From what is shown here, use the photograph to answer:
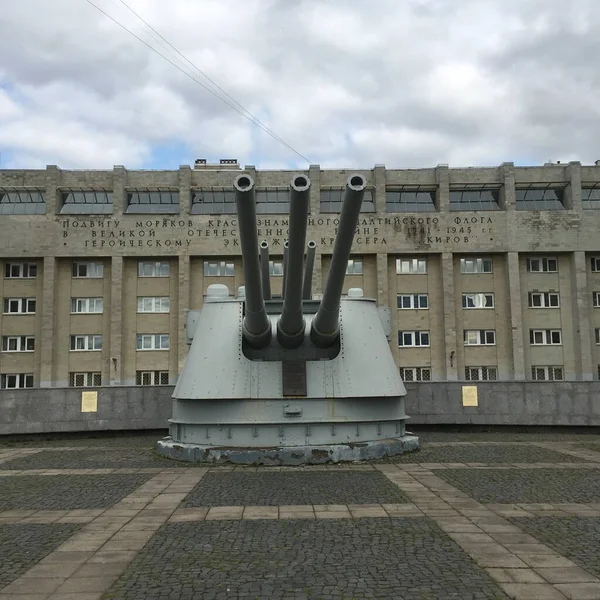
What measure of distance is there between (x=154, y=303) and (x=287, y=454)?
2600 centimetres

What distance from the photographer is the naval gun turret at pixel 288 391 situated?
965 centimetres

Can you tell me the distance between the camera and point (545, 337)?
34.4 m

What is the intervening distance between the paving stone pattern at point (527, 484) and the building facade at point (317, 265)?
80.9ft

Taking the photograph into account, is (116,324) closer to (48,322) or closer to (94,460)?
(48,322)

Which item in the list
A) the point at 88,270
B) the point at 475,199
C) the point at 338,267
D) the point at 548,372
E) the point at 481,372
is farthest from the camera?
the point at 475,199

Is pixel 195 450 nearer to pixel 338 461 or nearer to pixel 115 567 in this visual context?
pixel 338 461

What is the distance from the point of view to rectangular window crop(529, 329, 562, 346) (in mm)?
34375

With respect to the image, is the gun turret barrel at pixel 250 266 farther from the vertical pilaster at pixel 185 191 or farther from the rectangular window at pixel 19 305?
the rectangular window at pixel 19 305

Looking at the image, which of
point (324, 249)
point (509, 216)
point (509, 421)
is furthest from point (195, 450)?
point (509, 216)

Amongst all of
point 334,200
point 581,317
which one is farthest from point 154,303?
point 581,317

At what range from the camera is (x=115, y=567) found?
460cm

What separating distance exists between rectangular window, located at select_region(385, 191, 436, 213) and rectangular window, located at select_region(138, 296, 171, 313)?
1355 cm

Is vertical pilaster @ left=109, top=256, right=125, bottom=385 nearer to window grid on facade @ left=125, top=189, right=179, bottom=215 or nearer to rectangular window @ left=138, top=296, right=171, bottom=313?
rectangular window @ left=138, top=296, right=171, bottom=313

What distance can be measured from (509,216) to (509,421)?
21474 millimetres
